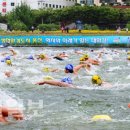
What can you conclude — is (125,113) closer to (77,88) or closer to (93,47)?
(77,88)

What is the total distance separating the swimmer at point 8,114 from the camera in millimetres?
13625

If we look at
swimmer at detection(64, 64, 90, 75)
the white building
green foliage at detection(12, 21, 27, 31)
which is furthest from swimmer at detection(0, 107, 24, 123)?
the white building

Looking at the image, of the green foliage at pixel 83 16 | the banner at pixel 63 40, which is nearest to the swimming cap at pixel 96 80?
the banner at pixel 63 40

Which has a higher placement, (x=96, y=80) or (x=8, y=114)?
(x=8, y=114)

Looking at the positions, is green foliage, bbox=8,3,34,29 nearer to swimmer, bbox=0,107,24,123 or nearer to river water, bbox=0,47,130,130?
river water, bbox=0,47,130,130

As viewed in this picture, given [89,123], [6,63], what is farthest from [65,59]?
[89,123]

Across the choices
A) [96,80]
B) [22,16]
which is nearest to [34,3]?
[22,16]

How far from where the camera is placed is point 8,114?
45.8 ft

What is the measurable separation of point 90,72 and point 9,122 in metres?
13.1

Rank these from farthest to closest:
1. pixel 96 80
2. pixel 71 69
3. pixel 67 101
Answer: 1. pixel 71 69
2. pixel 96 80
3. pixel 67 101

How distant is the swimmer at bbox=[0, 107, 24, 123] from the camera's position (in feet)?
44.7

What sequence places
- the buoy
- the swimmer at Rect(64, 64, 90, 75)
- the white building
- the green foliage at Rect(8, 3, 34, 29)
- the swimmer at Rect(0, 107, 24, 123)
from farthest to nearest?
the white building
the green foliage at Rect(8, 3, 34, 29)
the swimmer at Rect(64, 64, 90, 75)
the buoy
the swimmer at Rect(0, 107, 24, 123)

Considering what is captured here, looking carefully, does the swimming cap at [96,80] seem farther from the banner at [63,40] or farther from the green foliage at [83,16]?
the green foliage at [83,16]

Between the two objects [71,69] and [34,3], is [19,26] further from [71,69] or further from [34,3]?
[71,69]
